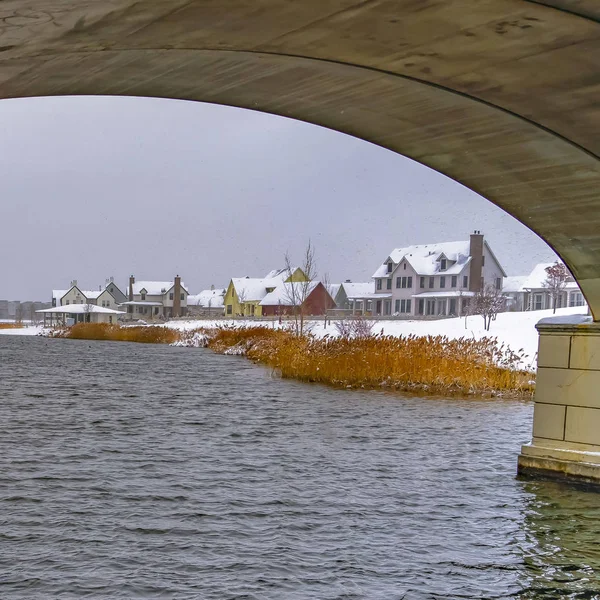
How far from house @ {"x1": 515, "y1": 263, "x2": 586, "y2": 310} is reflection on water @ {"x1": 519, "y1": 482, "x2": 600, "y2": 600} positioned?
49.1m

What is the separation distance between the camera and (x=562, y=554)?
24.8 feet

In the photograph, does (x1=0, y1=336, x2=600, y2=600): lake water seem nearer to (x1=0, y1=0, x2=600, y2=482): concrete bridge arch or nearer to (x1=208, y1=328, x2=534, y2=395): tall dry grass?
(x1=0, y1=0, x2=600, y2=482): concrete bridge arch

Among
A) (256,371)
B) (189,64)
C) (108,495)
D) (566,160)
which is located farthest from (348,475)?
(256,371)

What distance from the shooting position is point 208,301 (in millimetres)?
119750

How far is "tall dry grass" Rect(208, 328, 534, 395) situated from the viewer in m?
21.4

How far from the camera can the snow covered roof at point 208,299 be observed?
117438 mm

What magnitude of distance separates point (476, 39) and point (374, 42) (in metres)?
0.74

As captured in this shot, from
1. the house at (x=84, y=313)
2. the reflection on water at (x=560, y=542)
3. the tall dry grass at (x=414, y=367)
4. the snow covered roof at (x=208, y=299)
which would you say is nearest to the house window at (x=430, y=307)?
the tall dry grass at (x=414, y=367)

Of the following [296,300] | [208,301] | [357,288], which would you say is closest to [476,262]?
[296,300]

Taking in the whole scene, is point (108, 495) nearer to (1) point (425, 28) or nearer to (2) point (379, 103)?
(2) point (379, 103)

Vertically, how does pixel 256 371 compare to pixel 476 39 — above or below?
below

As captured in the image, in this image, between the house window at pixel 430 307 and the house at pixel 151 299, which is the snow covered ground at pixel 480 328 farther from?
the house at pixel 151 299

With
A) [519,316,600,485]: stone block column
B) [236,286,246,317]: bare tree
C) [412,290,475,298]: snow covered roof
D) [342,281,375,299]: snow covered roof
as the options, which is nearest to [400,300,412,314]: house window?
[412,290,475,298]: snow covered roof

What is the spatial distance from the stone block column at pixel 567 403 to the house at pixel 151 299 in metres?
97.1
